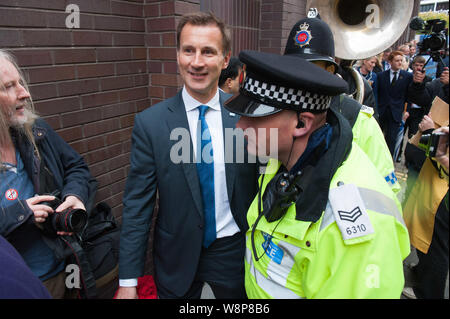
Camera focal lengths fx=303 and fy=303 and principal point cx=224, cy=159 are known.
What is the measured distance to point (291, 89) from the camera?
121cm

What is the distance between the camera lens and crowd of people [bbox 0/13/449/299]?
1.01 metres

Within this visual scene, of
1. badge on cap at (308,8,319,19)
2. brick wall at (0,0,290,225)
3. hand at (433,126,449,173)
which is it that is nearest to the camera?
hand at (433,126,449,173)

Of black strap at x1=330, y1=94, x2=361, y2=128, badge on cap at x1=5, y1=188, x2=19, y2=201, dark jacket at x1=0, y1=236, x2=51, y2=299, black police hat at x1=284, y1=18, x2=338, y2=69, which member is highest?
black police hat at x1=284, y1=18, x2=338, y2=69

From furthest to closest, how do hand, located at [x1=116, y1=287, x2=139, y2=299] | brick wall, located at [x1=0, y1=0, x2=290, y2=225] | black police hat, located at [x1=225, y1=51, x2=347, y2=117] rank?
brick wall, located at [x1=0, y1=0, x2=290, y2=225] < hand, located at [x1=116, y1=287, x2=139, y2=299] < black police hat, located at [x1=225, y1=51, x2=347, y2=117]

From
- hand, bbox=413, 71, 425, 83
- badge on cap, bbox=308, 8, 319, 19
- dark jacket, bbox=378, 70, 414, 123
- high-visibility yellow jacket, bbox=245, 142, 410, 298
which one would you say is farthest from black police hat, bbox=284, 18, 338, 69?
dark jacket, bbox=378, 70, 414, 123

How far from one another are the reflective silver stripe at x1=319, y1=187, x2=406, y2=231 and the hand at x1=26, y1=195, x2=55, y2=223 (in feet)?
4.69

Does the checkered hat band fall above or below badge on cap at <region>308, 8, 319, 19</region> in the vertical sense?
below

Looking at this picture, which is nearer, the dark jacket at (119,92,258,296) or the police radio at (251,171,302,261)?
the police radio at (251,171,302,261)

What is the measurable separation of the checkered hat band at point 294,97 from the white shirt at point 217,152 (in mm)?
650

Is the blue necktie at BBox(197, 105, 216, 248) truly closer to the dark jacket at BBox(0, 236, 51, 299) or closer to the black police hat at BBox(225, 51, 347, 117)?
the black police hat at BBox(225, 51, 347, 117)

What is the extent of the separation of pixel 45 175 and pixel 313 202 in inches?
62.6

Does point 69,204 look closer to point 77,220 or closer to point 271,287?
point 77,220

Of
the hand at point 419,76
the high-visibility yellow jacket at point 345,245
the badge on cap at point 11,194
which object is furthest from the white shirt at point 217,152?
the hand at point 419,76

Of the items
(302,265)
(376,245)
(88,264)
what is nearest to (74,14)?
(88,264)
